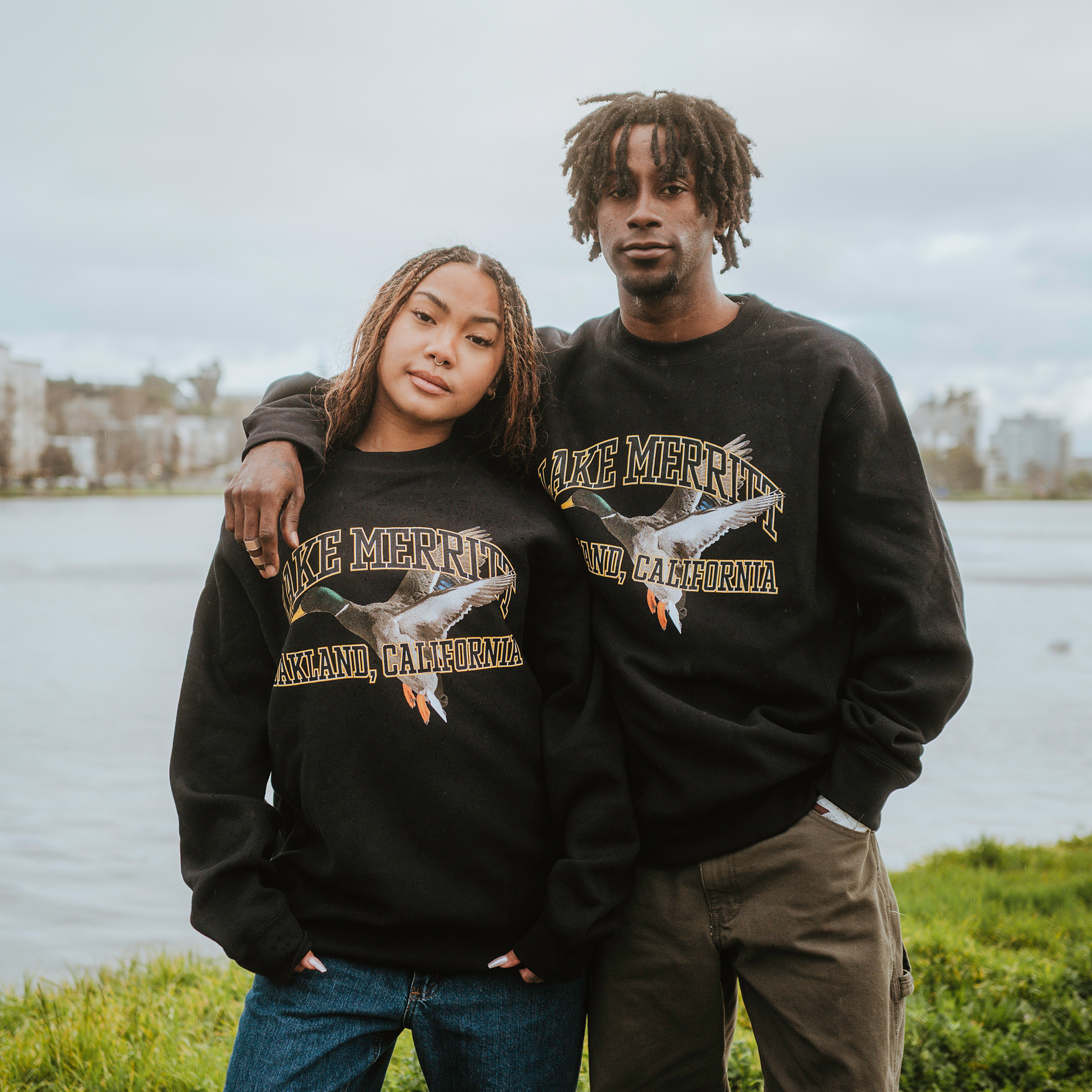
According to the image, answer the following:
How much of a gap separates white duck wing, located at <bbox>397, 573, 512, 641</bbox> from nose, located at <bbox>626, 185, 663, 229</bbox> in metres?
0.80

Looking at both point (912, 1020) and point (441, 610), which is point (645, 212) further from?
point (912, 1020)

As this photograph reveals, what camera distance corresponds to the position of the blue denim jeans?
1.82 metres

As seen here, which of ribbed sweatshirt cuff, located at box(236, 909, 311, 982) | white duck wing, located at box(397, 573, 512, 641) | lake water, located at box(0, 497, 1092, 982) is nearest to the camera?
ribbed sweatshirt cuff, located at box(236, 909, 311, 982)

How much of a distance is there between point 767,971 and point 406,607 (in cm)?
99

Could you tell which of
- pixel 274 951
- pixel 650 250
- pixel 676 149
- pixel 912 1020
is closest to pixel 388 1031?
pixel 274 951

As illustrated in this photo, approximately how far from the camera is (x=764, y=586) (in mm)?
2039

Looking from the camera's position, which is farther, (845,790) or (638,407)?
(638,407)

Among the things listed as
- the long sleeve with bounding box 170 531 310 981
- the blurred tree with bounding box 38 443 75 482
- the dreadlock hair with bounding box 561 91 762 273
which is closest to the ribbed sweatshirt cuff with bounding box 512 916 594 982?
the long sleeve with bounding box 170 531 310 981

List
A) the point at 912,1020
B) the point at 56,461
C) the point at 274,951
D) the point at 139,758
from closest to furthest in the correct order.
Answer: the point at 274,951
the point at 912,1020
the point at 139,758
the point at 56,461

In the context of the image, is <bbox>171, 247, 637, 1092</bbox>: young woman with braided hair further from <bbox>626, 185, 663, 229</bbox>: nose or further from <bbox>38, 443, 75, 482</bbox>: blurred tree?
<bbox>38, 443, 75, 482</bbox>: blurred tree

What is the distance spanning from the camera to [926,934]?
12.6ft

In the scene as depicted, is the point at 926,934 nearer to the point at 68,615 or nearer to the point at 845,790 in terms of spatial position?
the point at 845,790

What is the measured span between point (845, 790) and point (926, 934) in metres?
2.24

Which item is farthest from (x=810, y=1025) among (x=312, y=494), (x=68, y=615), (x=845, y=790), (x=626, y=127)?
(x=68, y=615)
